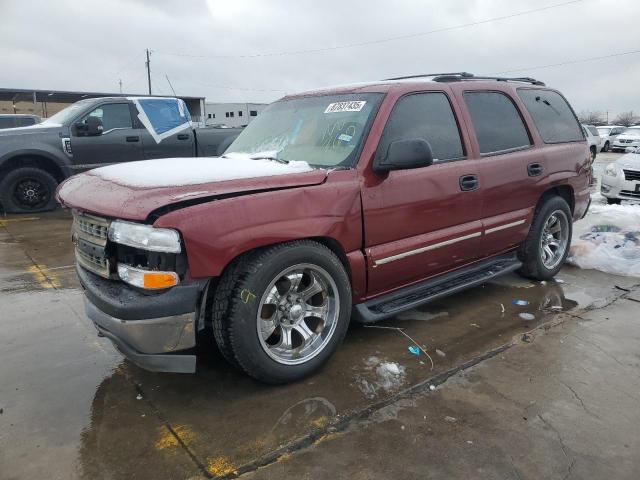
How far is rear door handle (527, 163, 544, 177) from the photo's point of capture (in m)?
4.39

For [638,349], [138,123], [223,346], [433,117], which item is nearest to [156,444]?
[223,346]

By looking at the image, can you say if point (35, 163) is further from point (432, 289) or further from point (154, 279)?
point (432, 289)

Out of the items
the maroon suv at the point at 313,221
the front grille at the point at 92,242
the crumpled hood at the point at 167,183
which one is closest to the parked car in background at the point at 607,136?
the maroon suv at the point at 313,221

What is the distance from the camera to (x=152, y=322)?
2.54m

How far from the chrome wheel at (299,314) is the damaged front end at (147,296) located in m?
0.46

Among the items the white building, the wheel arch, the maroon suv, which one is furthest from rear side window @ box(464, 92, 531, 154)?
the white building

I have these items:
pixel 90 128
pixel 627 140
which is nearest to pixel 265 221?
pixel 90 128

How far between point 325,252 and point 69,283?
125 inches

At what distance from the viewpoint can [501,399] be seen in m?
2.88

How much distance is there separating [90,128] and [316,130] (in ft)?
20.4

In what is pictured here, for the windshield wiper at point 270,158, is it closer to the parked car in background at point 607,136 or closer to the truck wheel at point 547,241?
the truck wheel at point 547,241

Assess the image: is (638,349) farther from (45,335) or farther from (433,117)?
(45,335)

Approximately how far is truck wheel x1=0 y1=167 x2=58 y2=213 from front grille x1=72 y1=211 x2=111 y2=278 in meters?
6.27

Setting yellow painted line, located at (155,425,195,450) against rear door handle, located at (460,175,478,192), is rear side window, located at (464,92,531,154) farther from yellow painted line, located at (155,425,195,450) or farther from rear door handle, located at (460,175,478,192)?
yellow painted line, located at (155,425,195,450)
